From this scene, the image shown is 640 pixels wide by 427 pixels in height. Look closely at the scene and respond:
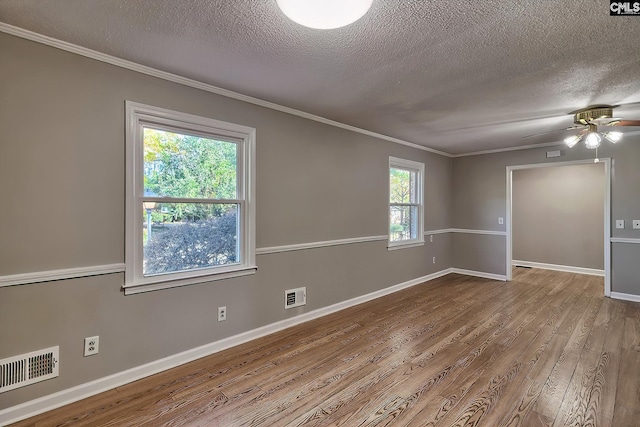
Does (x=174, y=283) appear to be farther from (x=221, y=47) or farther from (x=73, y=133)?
(x=221, y=47)

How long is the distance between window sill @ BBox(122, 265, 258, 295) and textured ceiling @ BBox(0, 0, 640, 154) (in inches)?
66.6

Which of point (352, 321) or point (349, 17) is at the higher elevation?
point (349, 17)

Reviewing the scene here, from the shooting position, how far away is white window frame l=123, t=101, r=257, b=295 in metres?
2.38

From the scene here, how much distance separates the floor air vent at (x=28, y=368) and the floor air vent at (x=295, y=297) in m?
1.95

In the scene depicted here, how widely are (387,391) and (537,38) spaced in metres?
2.57

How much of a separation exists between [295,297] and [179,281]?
4.33 feet

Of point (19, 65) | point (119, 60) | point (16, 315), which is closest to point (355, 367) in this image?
point (16, 315)

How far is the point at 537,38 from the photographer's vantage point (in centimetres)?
195

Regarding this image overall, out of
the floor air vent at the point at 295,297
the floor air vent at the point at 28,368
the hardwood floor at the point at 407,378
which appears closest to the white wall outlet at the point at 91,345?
the floor air vent at the point at 28,368

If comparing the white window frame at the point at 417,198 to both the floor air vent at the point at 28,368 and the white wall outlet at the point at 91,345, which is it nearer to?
the white wall outlet at the point at 91,345

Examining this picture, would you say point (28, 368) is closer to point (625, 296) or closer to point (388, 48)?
point (388, 48)

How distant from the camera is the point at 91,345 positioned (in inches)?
87.1

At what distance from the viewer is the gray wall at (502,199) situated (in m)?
4.45

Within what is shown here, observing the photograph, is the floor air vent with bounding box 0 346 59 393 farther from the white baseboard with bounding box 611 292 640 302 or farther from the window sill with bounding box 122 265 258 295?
the white baseboard with bounding box 611 292 640 302
